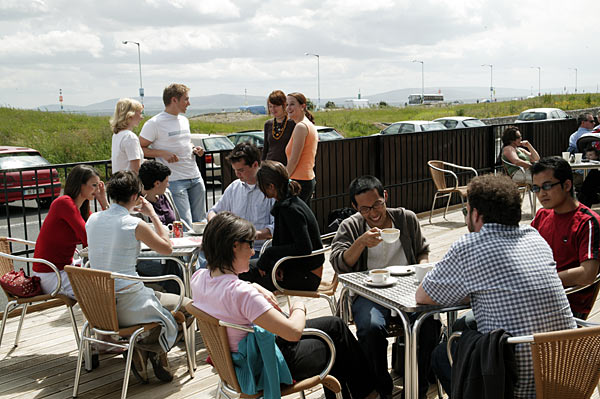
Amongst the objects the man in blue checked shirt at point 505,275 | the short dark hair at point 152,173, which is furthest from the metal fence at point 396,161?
the man in blue checked shirt at point 505,275

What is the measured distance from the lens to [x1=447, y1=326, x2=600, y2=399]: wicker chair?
2.41m

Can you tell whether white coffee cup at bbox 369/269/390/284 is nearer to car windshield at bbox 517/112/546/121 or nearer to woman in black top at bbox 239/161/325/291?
woman in black top at bbox 239/161/325/291

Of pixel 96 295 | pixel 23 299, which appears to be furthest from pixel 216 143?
pixel 96 295

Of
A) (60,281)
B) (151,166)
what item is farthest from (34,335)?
(151,166)

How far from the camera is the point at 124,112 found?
5613 mm

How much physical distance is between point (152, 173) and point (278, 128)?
1698mm

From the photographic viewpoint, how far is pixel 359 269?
3.86 metres

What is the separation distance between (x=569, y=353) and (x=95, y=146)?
27165mm

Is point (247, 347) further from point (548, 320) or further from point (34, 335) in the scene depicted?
point (34, 335)

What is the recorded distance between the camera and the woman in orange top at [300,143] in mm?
6082

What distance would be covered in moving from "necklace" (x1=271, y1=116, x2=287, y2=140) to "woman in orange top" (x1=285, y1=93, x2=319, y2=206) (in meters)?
0.14

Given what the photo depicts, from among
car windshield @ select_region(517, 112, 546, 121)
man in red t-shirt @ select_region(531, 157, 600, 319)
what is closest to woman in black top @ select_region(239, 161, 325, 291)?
man in red t-shirt @ select_region(531, 157, 600, 319)

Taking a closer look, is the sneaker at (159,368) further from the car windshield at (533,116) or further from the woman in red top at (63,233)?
the car windshield at (533,116)

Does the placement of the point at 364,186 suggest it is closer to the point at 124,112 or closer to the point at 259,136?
the point at 124,112
